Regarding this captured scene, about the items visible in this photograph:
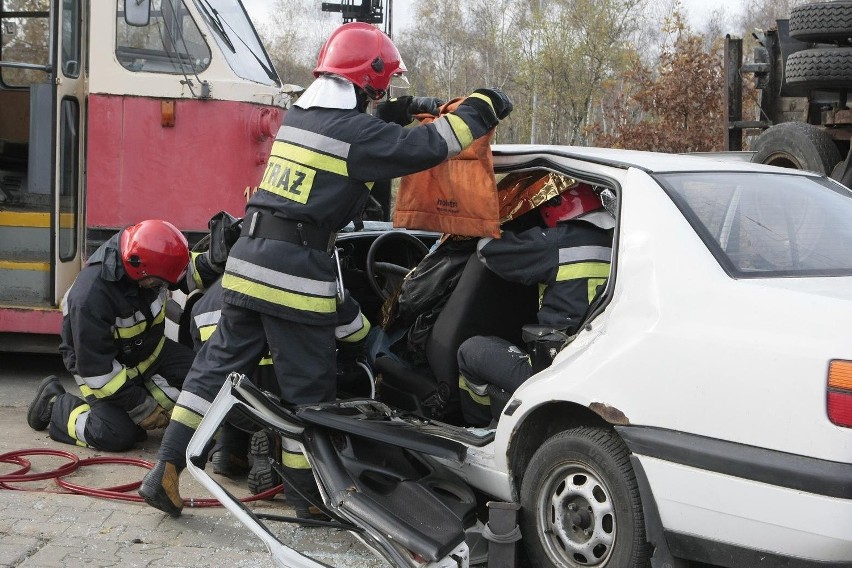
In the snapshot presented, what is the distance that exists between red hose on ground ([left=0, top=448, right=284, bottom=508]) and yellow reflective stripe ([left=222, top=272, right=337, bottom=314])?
0.96 meters

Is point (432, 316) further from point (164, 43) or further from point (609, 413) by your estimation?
point (164, 43)

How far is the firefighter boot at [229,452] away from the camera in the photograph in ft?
16.2

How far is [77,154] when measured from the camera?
A: 677cm

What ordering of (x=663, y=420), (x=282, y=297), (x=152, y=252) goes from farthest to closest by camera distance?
(x=152, y=252), (x=282, y=297), (x=663, y=420)

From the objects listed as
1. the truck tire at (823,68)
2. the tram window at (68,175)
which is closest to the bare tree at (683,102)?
the truck tire at (823,68)

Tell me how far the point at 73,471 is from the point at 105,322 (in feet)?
2.48

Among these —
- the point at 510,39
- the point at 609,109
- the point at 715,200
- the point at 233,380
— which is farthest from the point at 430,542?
the point at 510,39

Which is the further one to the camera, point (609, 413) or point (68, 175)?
point (68, 175)

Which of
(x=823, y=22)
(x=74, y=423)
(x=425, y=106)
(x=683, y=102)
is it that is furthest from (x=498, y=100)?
(x=683, y=102)

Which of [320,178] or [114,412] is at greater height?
[320,178]

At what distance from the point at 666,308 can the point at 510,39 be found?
24.3 meters

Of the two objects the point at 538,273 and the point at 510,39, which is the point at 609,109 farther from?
the point at 538,273

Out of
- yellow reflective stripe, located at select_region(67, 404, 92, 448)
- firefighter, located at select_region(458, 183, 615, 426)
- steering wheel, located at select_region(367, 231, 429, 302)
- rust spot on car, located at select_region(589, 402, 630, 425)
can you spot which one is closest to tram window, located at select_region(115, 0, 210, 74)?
steering wheel, located at select_region(367, 231, 429, 302)

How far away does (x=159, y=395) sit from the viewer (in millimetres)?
5652
